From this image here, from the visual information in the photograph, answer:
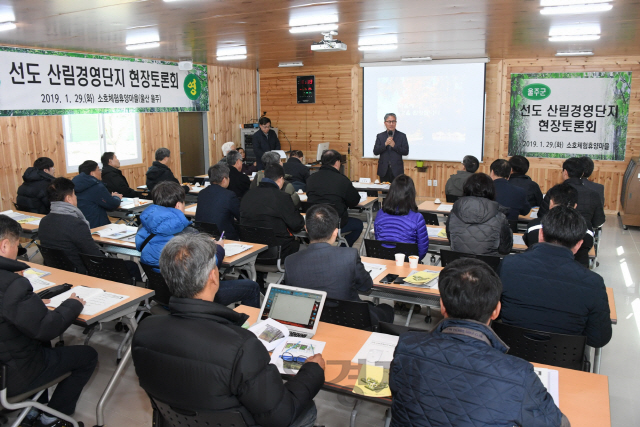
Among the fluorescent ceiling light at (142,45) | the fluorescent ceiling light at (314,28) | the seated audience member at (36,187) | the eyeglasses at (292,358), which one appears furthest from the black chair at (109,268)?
the fluorescent ceiling light at (142,45)

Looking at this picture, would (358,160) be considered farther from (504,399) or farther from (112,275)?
(504,399)

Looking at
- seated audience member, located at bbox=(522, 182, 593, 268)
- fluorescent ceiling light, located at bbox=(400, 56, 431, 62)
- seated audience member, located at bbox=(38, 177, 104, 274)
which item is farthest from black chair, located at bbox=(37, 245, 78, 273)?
fluorescent ceiling light, located at bbox=(400, 56, 431, 62)

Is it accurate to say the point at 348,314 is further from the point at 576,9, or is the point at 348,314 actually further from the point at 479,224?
the point at 576,9

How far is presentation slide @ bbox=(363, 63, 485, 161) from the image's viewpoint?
9.73m

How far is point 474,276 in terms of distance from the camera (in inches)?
69.0

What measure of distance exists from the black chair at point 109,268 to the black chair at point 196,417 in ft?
6.86

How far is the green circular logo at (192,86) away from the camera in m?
9.85

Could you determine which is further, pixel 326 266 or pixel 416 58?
pixel 416 58

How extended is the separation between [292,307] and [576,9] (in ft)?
13.3

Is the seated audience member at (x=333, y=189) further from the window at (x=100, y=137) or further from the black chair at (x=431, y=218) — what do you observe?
the window at (x=100, y=137)

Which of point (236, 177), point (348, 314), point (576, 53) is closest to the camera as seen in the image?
point (348, 314)

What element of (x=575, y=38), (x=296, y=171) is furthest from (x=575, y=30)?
(x=296, y=171)

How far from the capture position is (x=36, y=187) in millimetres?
5969

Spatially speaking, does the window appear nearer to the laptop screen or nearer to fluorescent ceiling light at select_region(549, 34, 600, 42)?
the laptop screen
